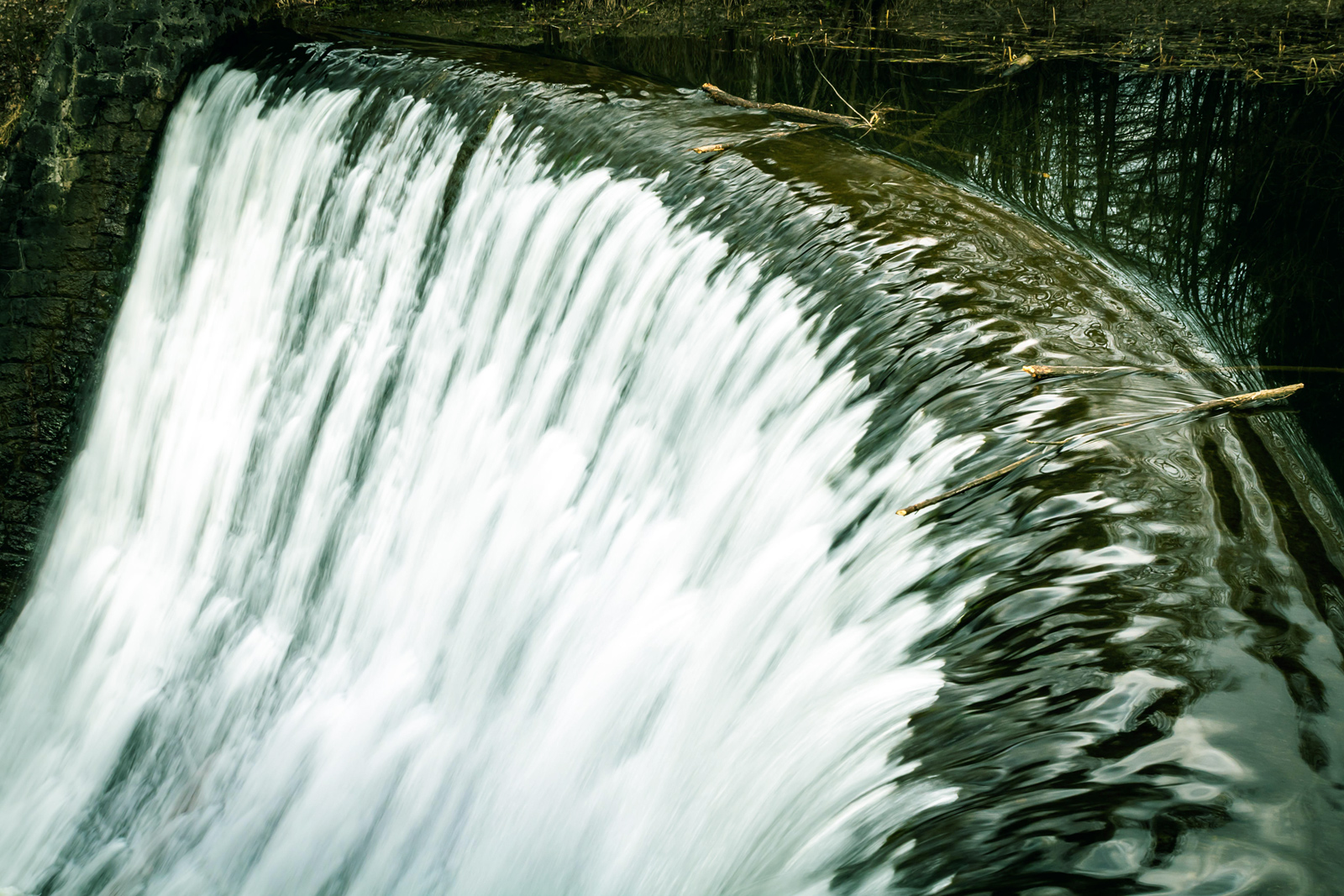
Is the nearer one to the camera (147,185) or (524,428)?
(524,428)

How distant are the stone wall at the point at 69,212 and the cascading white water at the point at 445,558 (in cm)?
25

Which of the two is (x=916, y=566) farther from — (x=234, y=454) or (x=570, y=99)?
(x=234, y=454)

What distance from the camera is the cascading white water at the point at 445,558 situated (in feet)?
8.14

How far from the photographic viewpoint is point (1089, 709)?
1.60 m

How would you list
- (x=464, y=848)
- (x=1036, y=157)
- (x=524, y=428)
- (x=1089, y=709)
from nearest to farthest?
(x=1089, y=709)
(x=464, y=848)
(x=524, y=428)
(x=1036, y=157)

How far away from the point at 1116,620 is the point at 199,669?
4112mm

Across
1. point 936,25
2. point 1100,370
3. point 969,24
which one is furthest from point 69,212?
point 1100,370

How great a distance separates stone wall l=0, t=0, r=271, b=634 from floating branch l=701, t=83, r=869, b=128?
3.36m

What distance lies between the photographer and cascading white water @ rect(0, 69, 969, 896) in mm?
2482

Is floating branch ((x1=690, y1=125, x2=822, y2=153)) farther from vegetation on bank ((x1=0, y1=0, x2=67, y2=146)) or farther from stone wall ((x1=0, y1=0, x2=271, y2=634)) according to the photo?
vegetation on bank ((x1=0, y1=0, x2=67, y2=146))

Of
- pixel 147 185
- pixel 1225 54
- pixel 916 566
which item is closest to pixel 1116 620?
pixel 916 566

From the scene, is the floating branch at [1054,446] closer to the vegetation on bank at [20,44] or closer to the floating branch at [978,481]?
the floating branch at [978,481]

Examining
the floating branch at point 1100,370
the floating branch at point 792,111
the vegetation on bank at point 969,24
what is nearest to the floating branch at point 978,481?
the floating branch at point 1100,370

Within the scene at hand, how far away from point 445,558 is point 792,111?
93.1 inches
